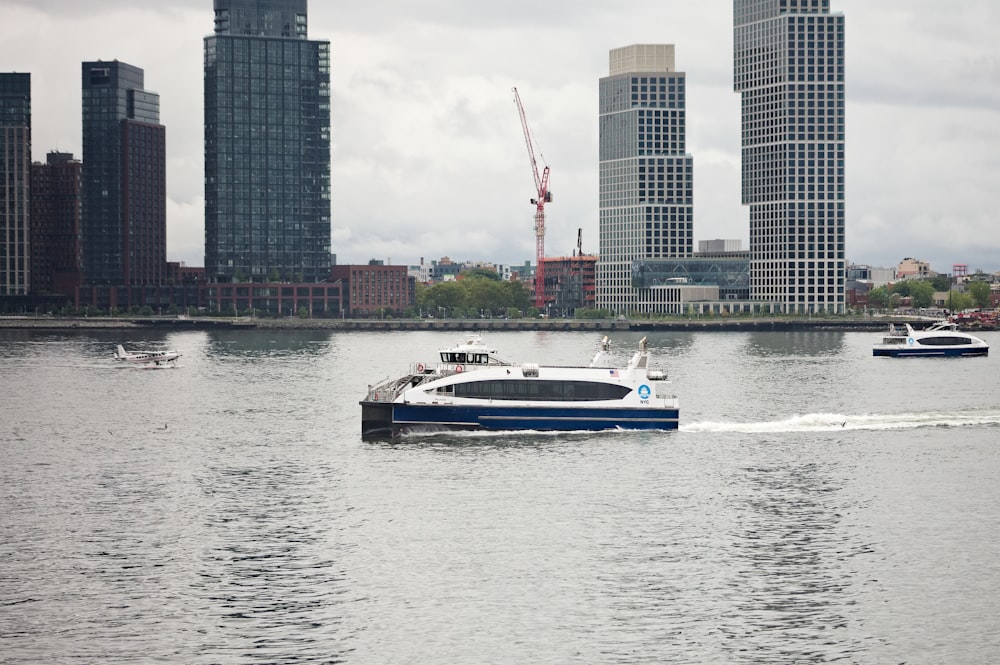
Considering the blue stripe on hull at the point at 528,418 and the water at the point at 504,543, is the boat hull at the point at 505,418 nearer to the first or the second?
the blue stripe on hull at the point at 528,418

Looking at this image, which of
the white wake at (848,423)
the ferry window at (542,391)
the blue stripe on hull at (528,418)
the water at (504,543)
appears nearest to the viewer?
the water at (504,543)

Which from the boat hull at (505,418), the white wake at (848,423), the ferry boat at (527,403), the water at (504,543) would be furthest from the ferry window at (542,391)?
the white wake at (848,423)

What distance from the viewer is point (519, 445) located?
3452 inches

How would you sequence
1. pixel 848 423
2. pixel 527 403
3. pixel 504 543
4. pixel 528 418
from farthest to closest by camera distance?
1. pixel 848 423
2. pixel 528 418
3. pixel 527 403
4. pixel 504 543

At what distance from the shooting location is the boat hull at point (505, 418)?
299 ft

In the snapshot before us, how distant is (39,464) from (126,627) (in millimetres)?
37555

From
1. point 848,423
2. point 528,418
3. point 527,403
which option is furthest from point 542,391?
point 848,423

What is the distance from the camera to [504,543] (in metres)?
61.6

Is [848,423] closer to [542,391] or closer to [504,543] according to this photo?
[542,391]

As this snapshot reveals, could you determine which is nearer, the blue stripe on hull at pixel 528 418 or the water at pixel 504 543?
the water at pixel 504 543

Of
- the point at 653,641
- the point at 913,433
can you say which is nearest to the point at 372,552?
the point at 653,641

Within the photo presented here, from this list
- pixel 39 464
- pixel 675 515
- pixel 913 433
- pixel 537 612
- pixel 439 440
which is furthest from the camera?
pixel 913 433

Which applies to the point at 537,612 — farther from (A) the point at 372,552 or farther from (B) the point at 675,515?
(B) the point at 675,515

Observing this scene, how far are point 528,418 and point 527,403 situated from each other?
1055 millimetres
